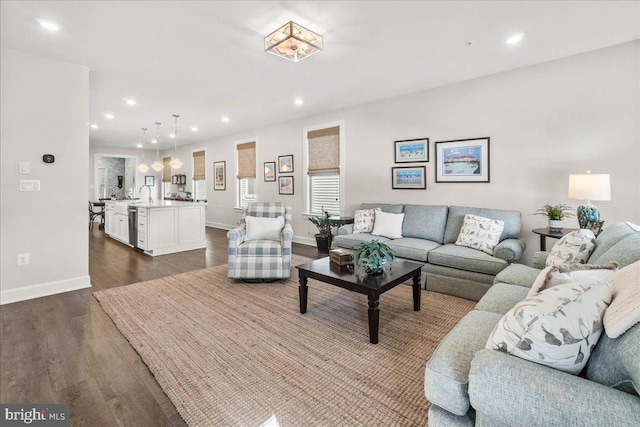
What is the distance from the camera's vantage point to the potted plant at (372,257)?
2486 mm

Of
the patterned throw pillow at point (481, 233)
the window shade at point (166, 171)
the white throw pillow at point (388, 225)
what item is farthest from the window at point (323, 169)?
the window shade at point (166, 171)

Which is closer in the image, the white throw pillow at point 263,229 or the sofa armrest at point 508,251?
the sofa armrest at point 508,251

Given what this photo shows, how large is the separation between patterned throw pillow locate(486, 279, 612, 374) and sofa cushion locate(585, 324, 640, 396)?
3cm

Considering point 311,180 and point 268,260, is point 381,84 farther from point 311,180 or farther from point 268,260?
point 268,260

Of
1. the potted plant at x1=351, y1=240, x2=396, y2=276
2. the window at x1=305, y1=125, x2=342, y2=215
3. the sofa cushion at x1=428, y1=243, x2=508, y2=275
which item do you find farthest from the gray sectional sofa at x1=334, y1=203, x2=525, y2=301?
the window at x1=305, y1=125, x2=342, y2=215

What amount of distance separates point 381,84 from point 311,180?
2.49m

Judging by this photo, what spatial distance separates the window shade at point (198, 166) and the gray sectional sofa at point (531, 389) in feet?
29.6

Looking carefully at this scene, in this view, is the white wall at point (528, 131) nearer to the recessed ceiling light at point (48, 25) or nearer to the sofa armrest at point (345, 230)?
the sofa armrest at point (345, 230)

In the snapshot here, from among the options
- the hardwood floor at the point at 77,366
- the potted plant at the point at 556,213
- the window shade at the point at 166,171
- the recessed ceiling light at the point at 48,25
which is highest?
the recessed ceiling light at the point at 48,25

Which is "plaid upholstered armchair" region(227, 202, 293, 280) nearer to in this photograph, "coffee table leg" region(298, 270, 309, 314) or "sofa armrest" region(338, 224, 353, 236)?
"coffee table leg" region(298, 270, 309, 314)

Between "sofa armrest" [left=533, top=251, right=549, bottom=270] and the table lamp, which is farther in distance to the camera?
the table lamp

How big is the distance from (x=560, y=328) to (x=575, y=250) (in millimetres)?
1523

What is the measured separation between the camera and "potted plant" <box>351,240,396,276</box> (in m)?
2.49

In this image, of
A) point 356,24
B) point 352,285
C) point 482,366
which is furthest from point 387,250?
point 356,24
